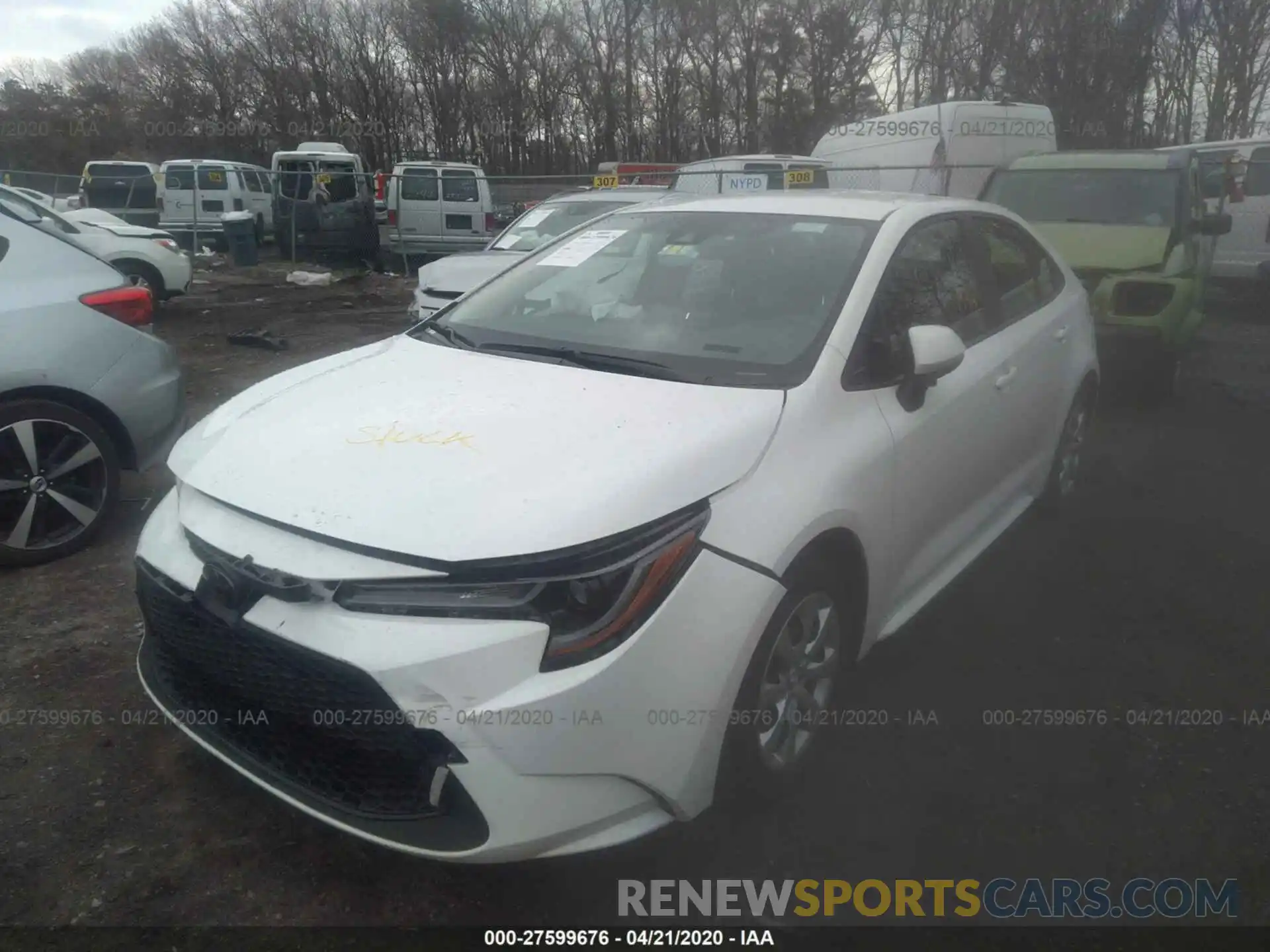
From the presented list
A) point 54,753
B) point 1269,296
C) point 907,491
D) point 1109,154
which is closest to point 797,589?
point 907,491

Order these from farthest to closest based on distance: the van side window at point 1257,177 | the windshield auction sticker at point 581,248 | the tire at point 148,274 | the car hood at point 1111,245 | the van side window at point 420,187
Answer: the van side window at point 420,187
the van side window at point 1257,177
the tire at point 148,274
the car hood at point 1111,245
the windshield auction sticker at point 581,248

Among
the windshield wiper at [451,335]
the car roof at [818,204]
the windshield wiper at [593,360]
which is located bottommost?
the windshield wiper at [593,360]

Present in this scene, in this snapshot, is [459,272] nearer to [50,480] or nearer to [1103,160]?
[50,480]

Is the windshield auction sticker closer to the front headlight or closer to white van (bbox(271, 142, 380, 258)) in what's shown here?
the front headlight

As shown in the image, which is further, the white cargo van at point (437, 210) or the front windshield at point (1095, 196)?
the white cargo van at point (437, 210)

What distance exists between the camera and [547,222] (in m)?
9.67

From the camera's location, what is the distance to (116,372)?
4.33 m

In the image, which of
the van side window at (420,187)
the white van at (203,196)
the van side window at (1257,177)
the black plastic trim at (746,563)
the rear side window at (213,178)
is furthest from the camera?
the rear side window at (213,178)

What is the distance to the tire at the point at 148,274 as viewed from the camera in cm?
1126

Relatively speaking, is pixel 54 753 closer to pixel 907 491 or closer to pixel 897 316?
pixel 907 491

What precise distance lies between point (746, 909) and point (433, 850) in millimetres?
854

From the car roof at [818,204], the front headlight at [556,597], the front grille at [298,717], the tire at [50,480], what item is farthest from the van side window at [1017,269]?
the tire at [50,480]

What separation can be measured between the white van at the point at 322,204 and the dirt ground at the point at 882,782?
46.2 feet

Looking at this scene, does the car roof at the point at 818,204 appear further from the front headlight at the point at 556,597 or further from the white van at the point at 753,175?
the white van at the point at 753,175
